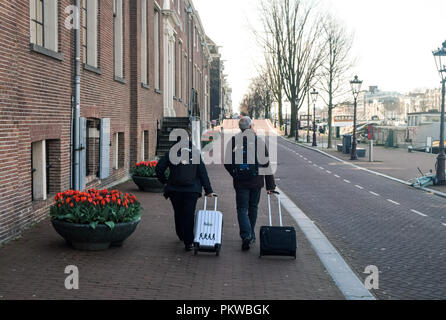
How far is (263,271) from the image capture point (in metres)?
6.78

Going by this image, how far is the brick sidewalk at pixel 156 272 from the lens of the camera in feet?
18.7

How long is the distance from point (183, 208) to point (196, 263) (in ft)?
3.05

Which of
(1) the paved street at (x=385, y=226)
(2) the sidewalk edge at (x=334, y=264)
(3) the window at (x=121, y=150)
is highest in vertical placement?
(3) the window at (x=121, y=150)

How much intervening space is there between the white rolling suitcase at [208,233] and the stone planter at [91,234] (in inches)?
37.5

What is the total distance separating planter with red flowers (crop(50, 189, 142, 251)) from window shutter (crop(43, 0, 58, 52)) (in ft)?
14.0

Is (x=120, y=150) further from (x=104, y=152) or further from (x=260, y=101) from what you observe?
(x=260, y=101)

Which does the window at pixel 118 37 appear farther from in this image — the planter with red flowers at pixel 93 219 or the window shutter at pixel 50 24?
the planter with red flowers at pixel 93 219

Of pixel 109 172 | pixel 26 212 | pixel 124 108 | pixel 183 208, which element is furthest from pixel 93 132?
pixel 183 208

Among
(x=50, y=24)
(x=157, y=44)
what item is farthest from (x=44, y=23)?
(x=157, y=44)

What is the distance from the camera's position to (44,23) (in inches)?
413

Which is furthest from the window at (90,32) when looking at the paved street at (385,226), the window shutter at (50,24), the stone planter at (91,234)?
the stone planter at (91,234)

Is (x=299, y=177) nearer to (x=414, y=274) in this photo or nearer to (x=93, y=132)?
(x=93, y=132)

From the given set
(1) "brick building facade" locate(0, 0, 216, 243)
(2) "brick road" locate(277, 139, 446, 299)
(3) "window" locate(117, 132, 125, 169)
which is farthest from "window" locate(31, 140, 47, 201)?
(3) "window" locate(117, 132, 125, 169)

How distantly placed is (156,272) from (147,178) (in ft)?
26.2
